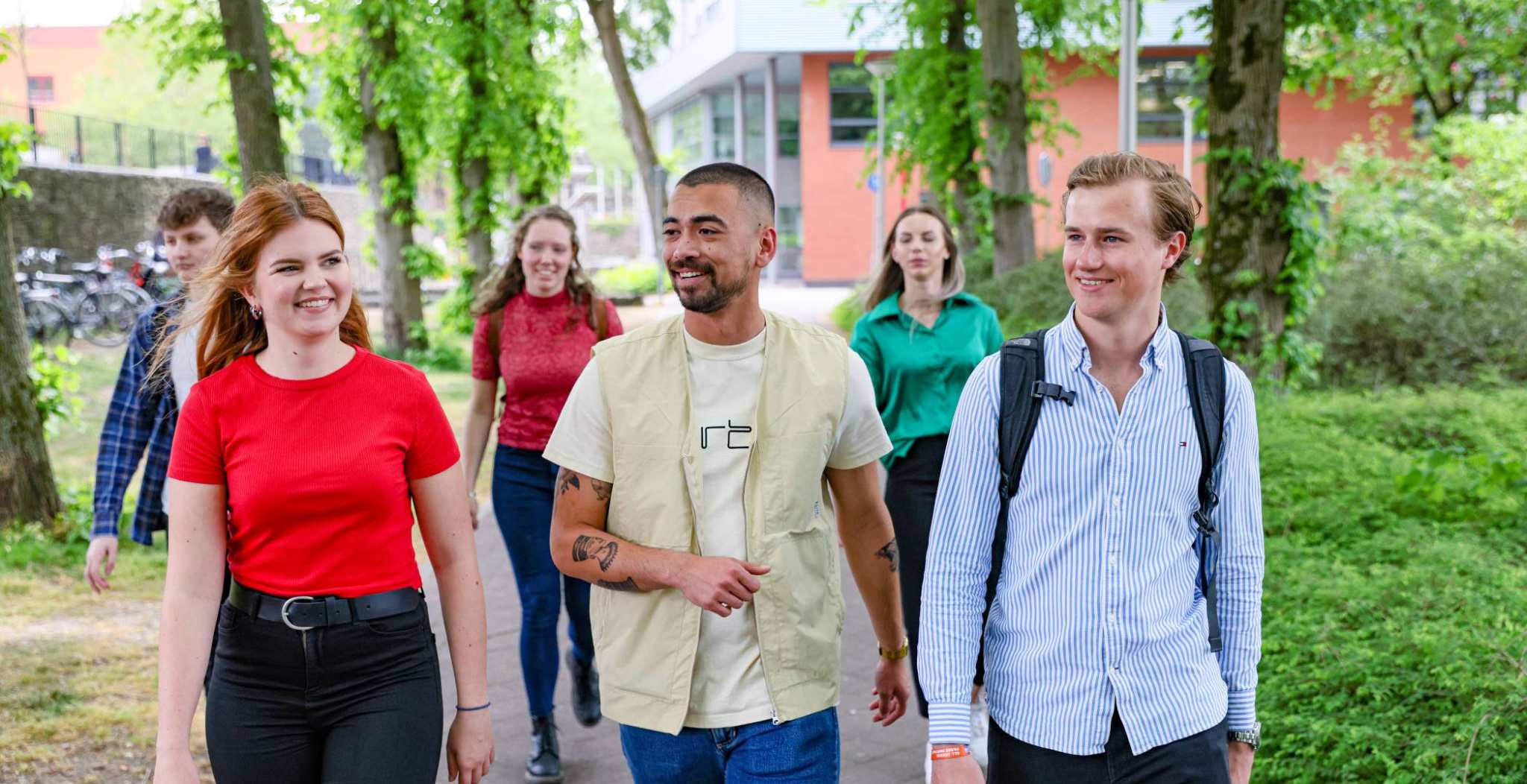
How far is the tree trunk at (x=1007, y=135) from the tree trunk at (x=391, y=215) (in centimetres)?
875

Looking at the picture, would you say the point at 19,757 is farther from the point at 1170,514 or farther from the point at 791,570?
the point at 1170,514

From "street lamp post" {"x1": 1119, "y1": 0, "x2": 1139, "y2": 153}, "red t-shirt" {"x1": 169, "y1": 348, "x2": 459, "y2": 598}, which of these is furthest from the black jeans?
"street lamp post" {"x1": 1119, "y1": 0, "x2": 1139, "y2": 153}

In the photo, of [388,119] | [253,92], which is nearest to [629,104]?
[388,119]

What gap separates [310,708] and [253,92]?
6838 mm

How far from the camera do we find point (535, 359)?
5.62m

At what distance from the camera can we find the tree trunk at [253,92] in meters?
8.78

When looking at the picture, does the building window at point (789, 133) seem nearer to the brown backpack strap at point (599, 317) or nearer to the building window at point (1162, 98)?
the building window at point (1162, 98)

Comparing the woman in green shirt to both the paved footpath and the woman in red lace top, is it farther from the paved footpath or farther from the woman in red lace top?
the woman in red lace top

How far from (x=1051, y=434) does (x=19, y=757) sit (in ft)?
15.0

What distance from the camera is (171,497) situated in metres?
2.96

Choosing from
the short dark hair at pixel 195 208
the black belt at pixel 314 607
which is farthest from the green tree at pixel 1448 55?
the black belt at pixel 314 607

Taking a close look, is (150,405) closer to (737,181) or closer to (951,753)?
(737,181)

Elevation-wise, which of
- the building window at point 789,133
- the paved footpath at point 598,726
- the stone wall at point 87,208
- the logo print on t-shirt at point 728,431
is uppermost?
the building window at point 789,133

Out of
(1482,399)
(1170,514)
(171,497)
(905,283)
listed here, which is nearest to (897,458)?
(905,283)
